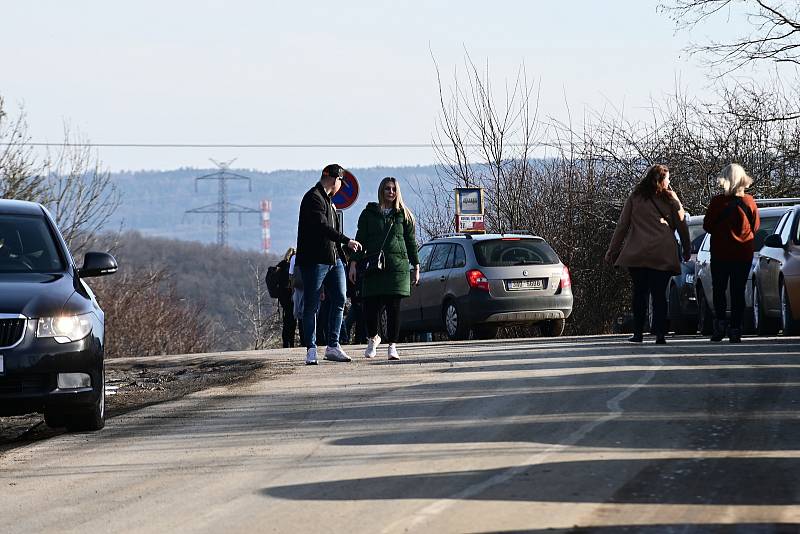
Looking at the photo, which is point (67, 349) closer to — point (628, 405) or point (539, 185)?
point (628, 405)

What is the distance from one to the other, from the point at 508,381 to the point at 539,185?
952 inches

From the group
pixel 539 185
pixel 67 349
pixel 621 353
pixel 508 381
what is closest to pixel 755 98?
pixel 539 185

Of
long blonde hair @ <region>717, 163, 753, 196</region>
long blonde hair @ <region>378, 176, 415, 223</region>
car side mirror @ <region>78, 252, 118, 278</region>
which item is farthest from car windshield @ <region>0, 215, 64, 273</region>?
long blonde hair @ <region>717, 163, 753, 196</region>

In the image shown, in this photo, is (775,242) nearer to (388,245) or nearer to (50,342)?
(388,245)

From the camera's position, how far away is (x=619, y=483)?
6.92 metres

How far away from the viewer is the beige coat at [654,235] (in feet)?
51.3

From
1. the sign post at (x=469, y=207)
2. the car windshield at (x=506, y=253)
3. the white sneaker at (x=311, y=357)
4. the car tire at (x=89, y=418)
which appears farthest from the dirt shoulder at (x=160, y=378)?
the sign post at (x=469, y=207)

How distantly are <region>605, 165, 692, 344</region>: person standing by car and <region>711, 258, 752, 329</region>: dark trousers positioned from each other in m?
0.36

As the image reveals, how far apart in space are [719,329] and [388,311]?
3.87m

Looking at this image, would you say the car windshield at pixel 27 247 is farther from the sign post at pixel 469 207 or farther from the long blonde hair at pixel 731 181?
the sign post at pixel 469 207

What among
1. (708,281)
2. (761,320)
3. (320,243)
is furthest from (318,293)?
(708,281)

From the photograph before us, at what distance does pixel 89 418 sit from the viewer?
→ 10.1 meters

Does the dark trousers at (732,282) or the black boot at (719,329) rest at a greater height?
the dark trousers at (732,282)

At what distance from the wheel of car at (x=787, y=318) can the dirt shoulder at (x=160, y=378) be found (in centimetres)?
551
